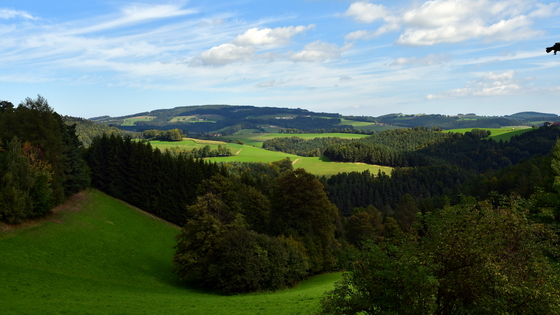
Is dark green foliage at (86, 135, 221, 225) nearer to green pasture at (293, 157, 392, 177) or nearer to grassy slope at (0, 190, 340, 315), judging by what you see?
grassy slope at (0, 190, 340, 315)

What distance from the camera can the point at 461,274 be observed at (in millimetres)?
14703

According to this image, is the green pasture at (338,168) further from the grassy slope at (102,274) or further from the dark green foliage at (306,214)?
the dark green foliage at (306,214)

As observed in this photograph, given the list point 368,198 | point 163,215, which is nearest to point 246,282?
point 163,215

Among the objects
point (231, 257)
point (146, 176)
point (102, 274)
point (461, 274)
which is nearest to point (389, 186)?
point (146, 176)

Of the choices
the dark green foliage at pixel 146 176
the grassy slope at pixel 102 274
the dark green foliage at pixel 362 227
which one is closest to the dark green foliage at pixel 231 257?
the grassy slope at pixel 102 274

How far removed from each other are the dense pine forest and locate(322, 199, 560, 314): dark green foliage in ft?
0.16

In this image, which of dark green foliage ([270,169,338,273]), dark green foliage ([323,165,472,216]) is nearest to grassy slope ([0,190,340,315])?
dark green foliage ([270,169,338,273])

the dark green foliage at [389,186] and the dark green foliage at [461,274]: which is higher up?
the dark green foliage at [461,274]

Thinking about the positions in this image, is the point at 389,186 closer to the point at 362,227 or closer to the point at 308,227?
the point at 362,227

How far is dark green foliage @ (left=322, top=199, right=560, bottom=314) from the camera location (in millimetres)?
13719

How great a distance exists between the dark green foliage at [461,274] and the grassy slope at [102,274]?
37.5 ft

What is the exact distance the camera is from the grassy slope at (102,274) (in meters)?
27.8

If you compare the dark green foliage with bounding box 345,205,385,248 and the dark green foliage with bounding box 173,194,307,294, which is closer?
the dark green foliage with bounding box 173,194,307,294

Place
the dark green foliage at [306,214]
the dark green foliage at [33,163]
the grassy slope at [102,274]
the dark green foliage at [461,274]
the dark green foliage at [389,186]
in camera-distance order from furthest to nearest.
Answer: the dark green foliage at [389,186] → the dark green foliage at [306,214] → the dark green foliage at [33,163] → the grassy slope at [102,274] → the dark green foliage at [461,274]
